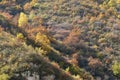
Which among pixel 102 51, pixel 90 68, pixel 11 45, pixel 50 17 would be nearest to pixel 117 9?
pixel 50 17

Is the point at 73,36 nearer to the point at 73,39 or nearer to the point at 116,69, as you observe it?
the point at 73,39

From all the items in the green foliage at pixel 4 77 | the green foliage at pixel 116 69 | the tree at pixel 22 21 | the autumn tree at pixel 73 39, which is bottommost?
the green foliage at pixel 116 69

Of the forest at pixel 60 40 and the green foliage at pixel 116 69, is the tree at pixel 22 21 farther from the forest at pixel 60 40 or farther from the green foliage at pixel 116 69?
the green foliage at pixel 116 69

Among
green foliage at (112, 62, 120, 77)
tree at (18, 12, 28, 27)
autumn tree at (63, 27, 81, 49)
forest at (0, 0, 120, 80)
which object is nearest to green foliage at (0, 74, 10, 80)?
forest at (0, 0, 120, 80)

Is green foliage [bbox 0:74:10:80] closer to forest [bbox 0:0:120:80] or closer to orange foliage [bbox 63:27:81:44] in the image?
forest [bbox 0:0:120:80]

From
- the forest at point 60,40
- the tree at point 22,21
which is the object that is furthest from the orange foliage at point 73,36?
the tree at point 22,21

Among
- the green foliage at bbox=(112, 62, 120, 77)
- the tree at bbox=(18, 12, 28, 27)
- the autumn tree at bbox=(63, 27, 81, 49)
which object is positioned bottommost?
the green foliage at bbox=(112, 62, 120, 77)

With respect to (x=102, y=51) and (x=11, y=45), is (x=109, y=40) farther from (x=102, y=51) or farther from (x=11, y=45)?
(x=11, y=45)

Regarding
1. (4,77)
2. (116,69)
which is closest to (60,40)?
(116,69)
